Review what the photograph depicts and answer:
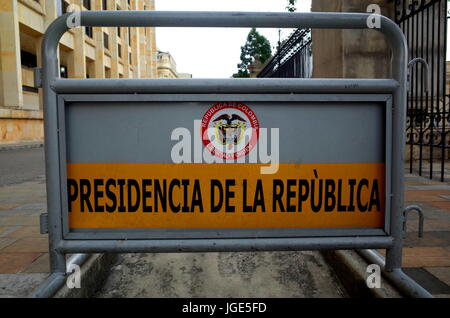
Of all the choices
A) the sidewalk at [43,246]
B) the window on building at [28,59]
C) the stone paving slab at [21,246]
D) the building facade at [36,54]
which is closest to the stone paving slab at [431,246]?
the sidewalk at [43,246]

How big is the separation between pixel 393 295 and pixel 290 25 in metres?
1.44

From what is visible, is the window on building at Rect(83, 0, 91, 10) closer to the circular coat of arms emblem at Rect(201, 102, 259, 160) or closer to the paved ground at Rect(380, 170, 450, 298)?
the paved ground at Rect(380, 170, 450, 298)

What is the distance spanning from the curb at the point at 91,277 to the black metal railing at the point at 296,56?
650 centimetres

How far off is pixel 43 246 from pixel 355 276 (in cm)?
213

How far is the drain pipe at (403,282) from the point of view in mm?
1613

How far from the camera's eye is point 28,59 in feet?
90.9

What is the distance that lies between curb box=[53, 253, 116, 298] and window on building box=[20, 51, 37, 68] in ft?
97.9

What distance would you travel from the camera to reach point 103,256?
2.29m

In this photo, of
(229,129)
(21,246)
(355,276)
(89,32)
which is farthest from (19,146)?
(89,32)

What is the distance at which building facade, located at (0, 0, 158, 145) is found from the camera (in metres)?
17.2

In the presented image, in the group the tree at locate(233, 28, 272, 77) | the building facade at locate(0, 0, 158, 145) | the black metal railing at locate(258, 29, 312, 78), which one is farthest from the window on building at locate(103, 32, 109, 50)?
the black metal railing at locate(258, 29, 312, 78)

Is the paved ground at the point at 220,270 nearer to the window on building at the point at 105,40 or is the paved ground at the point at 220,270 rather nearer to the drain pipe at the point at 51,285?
the drain pipe at the point at 51,285

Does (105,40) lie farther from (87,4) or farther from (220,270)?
(220,270)

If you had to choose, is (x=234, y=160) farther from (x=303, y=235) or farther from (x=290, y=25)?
(x=290, y=25)
